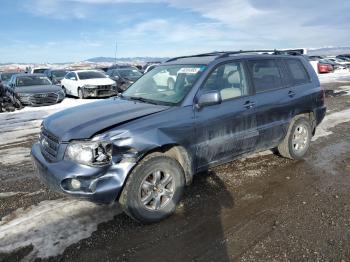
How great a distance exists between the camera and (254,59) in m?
5.32

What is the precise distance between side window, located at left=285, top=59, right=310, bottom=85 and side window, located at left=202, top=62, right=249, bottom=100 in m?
1.32

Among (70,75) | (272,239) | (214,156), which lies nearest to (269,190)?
(214,156)

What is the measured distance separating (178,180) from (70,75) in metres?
16.5

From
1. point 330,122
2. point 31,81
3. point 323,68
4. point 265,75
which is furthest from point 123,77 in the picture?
point 323,68

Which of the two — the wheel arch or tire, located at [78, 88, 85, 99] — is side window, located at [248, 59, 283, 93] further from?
tire, located at [78, 88, 85, 99]

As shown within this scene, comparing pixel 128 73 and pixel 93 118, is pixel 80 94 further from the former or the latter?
pixel 93 118

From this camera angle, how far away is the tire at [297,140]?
19.5ft

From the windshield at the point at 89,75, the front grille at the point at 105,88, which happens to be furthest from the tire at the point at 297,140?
the windshield at the point at 89,75

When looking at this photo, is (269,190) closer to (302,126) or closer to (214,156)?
(214,156)

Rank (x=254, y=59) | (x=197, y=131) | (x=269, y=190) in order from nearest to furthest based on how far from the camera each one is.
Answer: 1. (x=197, y=131)
2. (x=269, y=190)
3. (x=254, y=59)

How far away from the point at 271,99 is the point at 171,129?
202 cm

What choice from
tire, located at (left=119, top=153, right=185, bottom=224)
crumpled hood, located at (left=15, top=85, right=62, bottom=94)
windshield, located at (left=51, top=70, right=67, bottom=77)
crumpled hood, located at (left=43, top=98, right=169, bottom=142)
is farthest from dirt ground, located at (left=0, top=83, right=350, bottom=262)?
windshield, located at (left=51, top=70, right=67, bottom=77)

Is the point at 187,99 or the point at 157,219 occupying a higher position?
the point at 187,99

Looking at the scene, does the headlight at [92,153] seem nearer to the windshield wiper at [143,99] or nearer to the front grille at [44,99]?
the windshield wiper at [143,99]
